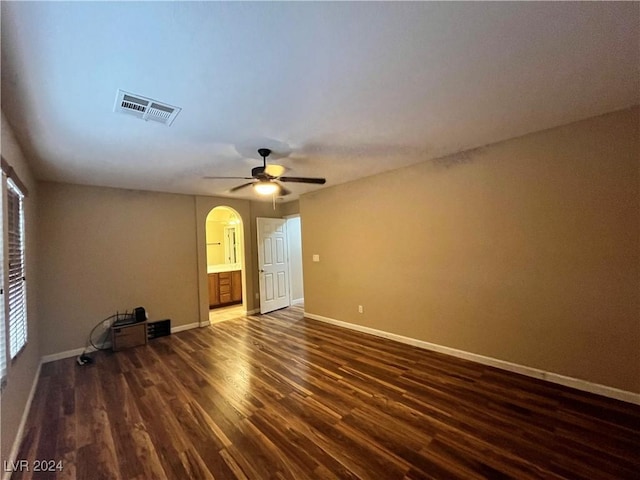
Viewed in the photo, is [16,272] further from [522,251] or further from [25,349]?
[522,251]

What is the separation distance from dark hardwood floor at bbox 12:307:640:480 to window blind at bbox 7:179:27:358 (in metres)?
0.76

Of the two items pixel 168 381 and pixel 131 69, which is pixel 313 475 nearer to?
pixel 168 381

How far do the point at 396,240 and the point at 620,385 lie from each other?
250cm

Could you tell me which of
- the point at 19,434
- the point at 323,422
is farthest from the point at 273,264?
the point at 19,434

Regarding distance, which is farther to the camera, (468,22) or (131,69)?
(131,69)

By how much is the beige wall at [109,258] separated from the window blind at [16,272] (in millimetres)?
1304

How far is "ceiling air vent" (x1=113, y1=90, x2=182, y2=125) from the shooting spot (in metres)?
1.86

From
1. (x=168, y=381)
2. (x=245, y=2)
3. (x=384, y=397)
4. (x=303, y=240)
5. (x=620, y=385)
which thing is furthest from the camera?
(x=303, y=240)

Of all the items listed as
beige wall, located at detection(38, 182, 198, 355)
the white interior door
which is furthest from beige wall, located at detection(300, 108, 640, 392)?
beige wall, located at detection(38, 182, 198, 355)

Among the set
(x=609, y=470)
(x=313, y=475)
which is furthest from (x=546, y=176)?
(x=313, y=475)

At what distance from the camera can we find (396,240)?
3.94m

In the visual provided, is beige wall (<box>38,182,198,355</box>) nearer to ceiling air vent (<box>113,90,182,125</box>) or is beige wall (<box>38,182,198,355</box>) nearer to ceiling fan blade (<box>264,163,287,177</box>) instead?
ceiling fan blade (<box>264,163,287,177</box>)

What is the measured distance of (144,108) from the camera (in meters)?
1.99

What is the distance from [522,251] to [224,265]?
6.53 meters
